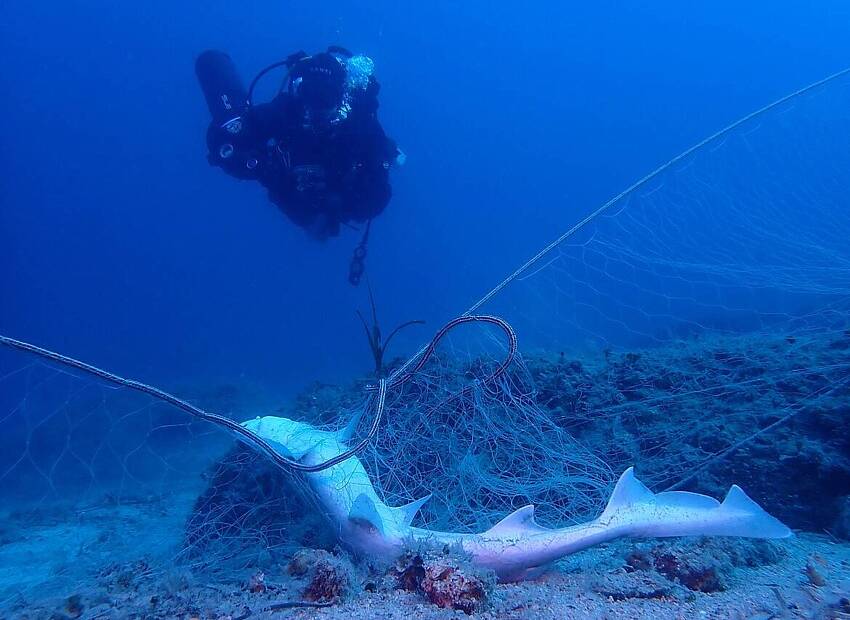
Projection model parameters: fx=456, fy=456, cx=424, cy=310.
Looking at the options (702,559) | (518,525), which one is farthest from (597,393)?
(518,525)

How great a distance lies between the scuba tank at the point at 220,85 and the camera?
8.23 metres

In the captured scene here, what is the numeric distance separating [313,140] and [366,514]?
21.5 ft

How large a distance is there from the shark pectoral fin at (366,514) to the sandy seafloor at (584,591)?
→ 310 millimetres

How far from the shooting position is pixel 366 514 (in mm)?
2746

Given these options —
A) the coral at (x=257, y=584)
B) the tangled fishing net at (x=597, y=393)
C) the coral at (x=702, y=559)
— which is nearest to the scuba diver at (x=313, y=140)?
the tangled fishing net at (x=597, y=393)

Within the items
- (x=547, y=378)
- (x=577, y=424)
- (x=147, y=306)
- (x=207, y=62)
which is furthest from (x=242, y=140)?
(x=147, y=306)

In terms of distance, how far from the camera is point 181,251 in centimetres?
6606

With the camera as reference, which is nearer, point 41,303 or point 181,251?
point 41,303

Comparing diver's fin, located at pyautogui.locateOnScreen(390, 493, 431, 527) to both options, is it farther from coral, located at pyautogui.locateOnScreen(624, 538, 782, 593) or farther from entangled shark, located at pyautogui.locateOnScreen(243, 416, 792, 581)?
coral, located at pyautogui.locateOnScreen(624, 538, 782, 593)

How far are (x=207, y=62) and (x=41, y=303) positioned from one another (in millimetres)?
66919

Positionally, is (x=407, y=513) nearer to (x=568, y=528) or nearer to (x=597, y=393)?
(x=568, y=528)

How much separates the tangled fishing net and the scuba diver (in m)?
3.56

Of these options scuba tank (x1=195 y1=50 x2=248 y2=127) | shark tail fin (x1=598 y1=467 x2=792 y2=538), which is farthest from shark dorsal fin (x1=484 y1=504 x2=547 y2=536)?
scuba tank (x1=195 y1=50 x2=248 y2=127)

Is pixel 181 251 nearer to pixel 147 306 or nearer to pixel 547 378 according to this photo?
pixel 147 306
